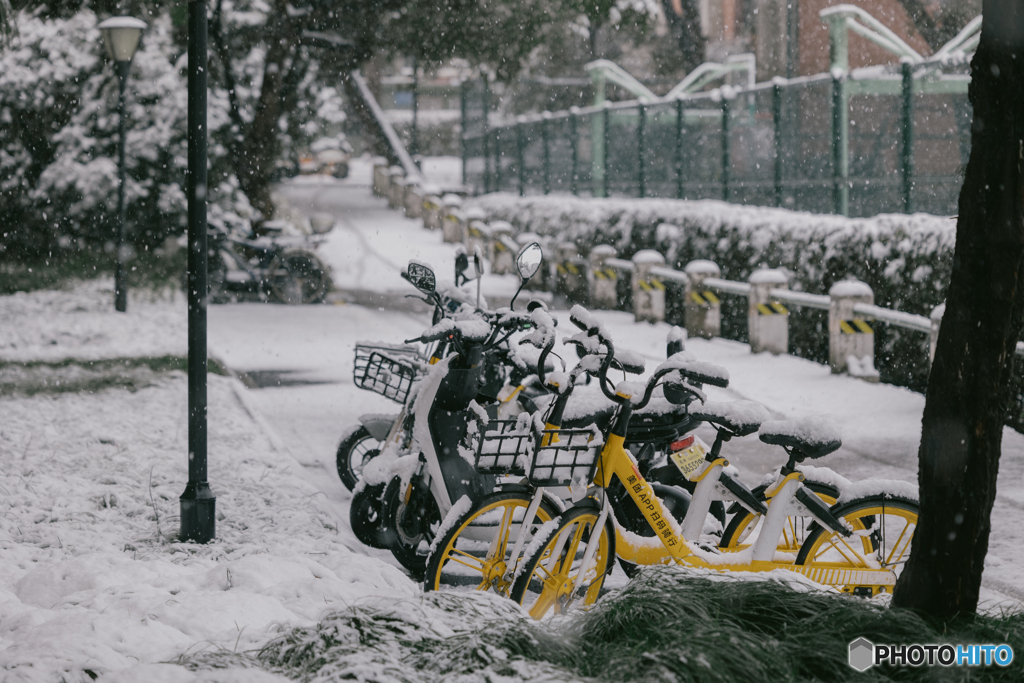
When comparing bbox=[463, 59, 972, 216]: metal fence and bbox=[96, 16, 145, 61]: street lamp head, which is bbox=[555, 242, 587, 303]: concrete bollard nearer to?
bbox=[463, 59, 972, 216]: metal fence

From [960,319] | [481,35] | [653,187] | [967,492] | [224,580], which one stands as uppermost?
[481,35]

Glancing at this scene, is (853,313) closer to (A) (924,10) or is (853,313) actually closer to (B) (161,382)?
(B) (161,382)

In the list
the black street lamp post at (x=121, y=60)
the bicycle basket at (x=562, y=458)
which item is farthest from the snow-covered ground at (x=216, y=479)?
the bicycle basket at (x=562, y=458)

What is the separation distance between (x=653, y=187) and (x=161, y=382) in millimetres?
11998

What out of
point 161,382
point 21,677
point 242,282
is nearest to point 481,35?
point 242,282

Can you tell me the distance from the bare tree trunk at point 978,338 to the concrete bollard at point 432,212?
23.8m

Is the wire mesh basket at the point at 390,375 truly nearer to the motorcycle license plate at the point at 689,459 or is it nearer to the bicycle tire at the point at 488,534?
the bicycle tire at the point at 488,534

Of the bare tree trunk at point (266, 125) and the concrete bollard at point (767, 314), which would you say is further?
the bare tree trunk at point (266, 125)

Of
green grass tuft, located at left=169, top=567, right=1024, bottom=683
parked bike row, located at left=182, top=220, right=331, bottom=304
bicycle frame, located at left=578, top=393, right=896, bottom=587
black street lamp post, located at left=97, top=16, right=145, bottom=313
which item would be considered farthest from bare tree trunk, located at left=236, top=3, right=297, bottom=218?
green grass tuft, located at left=169, top=567, right=1024, bottom=683

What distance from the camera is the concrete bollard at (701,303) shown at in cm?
1427

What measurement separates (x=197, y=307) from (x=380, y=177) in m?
28.8

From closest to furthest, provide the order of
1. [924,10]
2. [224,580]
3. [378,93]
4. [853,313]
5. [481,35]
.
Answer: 1. [224,580]
2. [853,313]
3. [481,35]
4. [924,10]
5. [378,93]

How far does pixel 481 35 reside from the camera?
2267cm

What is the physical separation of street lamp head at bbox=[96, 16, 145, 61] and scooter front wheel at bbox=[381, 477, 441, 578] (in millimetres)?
12110
